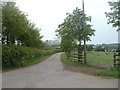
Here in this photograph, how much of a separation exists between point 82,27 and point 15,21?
26.0 feet

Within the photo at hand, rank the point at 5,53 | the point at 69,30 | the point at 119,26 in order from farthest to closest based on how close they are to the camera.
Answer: the point at 69,30 < the point at 5,53 < the point at 119,26

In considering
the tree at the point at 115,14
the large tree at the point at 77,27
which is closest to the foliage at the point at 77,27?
the large tree at the point at 77,27

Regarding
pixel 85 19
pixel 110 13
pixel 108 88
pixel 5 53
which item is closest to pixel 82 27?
pixel 85 19

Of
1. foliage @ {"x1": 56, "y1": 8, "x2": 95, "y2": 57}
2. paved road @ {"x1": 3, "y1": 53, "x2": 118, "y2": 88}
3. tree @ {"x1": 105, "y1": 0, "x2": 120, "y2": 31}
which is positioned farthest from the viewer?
foliage @ {"x1": 56, "y1": 8, "x2": 95, "y2": 57}

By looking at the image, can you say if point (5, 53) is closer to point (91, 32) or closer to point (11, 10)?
point (11, 10)

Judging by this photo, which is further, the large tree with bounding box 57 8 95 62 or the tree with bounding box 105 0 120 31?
the large tree with bounding box 57 8 95 62

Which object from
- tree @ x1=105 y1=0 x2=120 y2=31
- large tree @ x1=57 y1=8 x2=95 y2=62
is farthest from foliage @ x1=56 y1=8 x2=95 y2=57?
tree @ x1=105 y1=0 x2=120 y2=31

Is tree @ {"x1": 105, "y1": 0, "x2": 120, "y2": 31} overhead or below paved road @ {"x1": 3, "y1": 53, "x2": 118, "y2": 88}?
overhead

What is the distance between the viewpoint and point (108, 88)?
7117 millimetres

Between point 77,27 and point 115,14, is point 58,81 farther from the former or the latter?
point 77,27

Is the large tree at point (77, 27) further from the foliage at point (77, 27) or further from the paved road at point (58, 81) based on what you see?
the paved road at point (58, 81)

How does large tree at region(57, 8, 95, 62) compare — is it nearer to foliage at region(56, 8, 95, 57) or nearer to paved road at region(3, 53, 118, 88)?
foliage at region(56, 8, 95, 57)

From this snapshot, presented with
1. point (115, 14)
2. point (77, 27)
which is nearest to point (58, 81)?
point (115, 14)

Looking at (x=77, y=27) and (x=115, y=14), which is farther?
(x=77, y=27)
